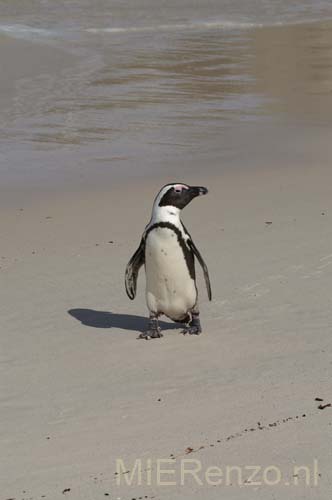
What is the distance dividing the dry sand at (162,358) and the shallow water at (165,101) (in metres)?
1.75

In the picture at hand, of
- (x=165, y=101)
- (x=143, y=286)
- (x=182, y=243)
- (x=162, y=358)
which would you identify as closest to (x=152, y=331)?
(x=162, y=358)

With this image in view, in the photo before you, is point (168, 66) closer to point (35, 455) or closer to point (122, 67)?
point (122, 67)

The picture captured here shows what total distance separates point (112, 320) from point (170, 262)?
0.57 m

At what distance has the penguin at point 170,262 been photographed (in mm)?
5398

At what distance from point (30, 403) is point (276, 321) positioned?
1.44 metres

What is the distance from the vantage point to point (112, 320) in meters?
5.80

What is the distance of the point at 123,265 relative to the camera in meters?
6.64

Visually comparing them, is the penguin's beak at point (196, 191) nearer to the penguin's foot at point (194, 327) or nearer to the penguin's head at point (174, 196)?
the penguin's head at point (174, 196)

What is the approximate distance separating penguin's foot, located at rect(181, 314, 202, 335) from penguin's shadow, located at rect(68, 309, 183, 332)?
0.94ft

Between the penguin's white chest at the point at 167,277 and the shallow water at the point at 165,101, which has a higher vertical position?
the penguin's white chest at the point at 167,277

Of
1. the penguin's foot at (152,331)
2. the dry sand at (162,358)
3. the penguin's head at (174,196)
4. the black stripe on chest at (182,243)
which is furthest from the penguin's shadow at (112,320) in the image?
the penguin's head at (174,196)

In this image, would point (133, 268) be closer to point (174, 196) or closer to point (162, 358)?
point (174, 196)

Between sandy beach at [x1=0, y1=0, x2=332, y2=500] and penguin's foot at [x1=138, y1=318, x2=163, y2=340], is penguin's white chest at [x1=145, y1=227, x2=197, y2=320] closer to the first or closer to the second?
penguin's foot at [x1=138, y1=318, x2=163, y2=340]


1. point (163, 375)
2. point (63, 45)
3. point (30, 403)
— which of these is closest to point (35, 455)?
point (30, 403)
